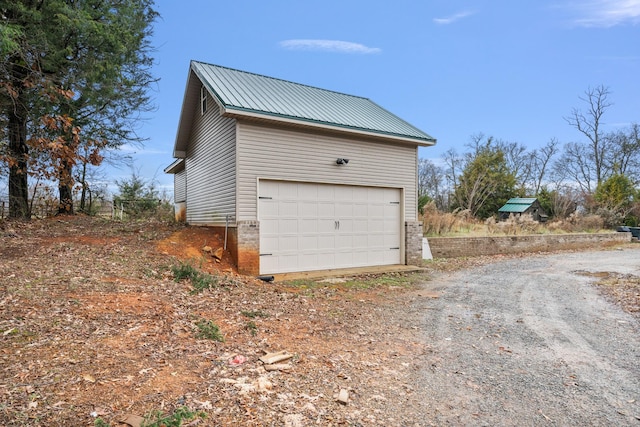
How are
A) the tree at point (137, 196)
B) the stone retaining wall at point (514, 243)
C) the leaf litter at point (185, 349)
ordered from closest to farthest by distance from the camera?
the leaf litter at point (185, 349)
the stone retaining wall at point (514, 243)
the tree at point (137, 196)

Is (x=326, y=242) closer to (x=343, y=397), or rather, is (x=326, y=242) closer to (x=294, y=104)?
(x=294, y=104)

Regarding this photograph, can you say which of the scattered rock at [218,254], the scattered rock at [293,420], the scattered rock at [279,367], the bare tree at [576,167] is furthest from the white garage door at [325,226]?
the bare tree at [576,167]

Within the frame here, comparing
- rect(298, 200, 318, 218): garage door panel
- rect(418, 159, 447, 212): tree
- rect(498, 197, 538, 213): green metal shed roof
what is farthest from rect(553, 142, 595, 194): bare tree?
rect(298, 200, 318, 218): garage door panel

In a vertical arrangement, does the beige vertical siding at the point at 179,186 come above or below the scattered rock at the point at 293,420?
above

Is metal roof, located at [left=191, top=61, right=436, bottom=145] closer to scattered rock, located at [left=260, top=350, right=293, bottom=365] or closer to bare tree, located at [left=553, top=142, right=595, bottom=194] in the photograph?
scattered rock, located at [left=260, top=350, right=293, bottom=365]

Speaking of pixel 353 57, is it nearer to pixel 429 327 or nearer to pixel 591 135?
pixel 429 327

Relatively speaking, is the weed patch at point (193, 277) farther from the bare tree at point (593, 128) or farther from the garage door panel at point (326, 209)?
the bare tree at point (593, 128)

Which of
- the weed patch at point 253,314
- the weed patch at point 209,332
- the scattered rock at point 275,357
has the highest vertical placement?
the weed patch at point 209,332

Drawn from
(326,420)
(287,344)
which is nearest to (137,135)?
(287,344)

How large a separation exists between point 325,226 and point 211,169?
354 cm

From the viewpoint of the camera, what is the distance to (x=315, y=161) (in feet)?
30.3

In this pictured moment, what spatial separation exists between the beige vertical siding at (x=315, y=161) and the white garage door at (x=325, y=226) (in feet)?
0.83

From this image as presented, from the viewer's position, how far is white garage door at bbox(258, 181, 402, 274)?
8781 mm

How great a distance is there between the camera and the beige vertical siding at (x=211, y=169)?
8.69 meters
